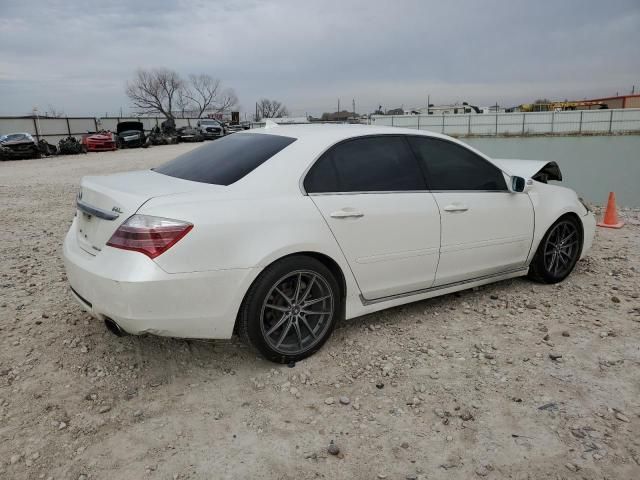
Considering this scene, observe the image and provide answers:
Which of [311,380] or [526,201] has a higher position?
[526,201]

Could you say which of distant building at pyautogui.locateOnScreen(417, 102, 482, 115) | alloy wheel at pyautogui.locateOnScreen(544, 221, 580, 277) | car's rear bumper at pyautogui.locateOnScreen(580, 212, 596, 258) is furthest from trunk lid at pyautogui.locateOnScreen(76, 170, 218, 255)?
distant building at pyautogui.locateOnScreen(417, 102, 482, 115)

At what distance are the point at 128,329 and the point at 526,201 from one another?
3424 millimetres

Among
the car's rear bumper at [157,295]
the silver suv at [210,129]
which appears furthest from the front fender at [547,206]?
the silver suv at [210,129]

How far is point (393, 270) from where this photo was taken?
3691 millimetres

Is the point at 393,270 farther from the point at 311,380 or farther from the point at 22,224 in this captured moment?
the point at 22,224

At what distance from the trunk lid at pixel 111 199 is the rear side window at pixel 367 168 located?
0.74 m

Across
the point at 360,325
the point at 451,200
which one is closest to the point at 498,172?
the point at 451,200

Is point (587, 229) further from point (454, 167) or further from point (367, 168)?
point (367, 168)

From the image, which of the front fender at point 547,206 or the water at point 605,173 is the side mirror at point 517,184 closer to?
the front fender at point 547,206

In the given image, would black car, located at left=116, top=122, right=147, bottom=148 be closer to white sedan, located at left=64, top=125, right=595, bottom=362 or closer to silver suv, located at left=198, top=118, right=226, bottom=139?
silver suv, located at left=198, top=118, right=226, bottom=139

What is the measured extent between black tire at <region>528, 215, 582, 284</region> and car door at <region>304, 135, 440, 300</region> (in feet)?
4.69

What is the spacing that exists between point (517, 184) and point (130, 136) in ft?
103

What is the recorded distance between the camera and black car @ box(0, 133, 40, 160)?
24.3 meters

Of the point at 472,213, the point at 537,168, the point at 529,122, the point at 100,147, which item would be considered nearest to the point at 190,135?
the point at 100,147
